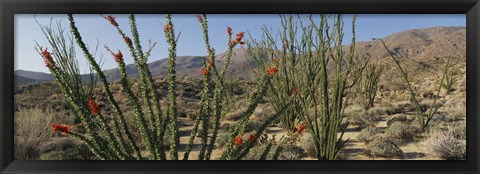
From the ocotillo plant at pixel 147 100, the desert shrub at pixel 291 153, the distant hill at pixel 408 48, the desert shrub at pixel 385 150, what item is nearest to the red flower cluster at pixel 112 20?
the ocotillo plant at pixel 147 100

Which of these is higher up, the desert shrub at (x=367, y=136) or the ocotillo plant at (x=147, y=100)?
the ocotillo plant at (x=147, y=100)

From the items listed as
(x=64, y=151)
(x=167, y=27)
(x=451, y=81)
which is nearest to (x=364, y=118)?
(x=451, y=81)

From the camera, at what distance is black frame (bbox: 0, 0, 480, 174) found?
262 cm

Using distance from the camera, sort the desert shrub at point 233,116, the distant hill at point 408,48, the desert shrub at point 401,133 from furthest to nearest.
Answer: the distant hill at point 408,48, the desert shrub at point 233,116, the desert shrub at point 401,133

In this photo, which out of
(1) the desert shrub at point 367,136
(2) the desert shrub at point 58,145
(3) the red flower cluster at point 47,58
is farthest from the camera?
(1) the desert shrub at point 367,136

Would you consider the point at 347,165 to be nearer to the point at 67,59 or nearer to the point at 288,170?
the point at 288,170

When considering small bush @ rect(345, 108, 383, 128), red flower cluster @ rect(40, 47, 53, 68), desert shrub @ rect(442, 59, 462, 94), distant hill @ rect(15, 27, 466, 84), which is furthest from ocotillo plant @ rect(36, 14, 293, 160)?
distant hill @ rect(15, 27, 466, 84)

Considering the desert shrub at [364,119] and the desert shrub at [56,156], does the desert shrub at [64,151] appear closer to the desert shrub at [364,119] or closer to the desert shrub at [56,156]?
the desert shrub at [56,156]

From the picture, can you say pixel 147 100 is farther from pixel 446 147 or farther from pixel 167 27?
pixel 446 147

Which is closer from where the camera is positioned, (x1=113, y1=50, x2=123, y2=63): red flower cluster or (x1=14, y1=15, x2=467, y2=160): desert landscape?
(x1=113, y1=50, x2=123, y2=63): red flower cluster

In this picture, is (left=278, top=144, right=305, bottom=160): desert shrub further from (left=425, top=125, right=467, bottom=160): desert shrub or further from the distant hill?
the distant hill

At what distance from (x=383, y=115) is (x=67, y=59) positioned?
23.7 feet
